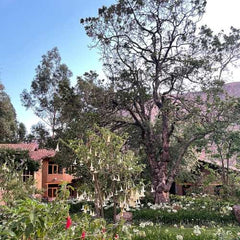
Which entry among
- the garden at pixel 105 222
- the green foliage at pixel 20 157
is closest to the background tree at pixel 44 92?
the green foliage at pixel 20 157

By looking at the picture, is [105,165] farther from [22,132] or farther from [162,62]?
[22,132]

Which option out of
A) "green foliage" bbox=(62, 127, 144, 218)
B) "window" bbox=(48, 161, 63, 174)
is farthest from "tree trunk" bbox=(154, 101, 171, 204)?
"window" bbox=(48, 161, 63, 174)

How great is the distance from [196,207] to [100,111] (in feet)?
19.2

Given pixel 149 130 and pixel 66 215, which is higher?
pixel 149 130

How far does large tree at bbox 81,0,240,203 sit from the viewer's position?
12992 millimetres

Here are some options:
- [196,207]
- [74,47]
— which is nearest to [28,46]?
[74,47]

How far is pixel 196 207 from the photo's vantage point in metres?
11.2

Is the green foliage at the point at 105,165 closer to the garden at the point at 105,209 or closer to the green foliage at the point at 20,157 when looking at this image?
the garden at the point at 105,209

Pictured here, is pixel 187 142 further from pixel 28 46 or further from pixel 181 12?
pixel 28 46

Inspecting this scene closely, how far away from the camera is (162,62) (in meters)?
13.5

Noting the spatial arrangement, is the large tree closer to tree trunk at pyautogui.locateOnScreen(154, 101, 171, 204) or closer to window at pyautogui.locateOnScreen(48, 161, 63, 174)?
tree trunk at pyautogui.locateOnScreen(154, 101, 171, 204)

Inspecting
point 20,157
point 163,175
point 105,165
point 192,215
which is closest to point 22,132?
point 20,157

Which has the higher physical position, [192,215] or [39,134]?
[39,134]

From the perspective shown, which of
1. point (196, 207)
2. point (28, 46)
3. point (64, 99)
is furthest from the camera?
point (28, 46)
